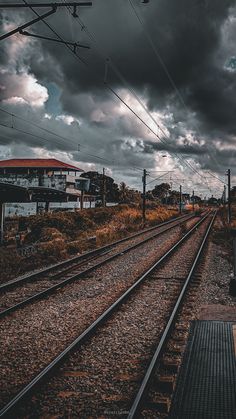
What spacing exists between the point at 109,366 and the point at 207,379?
6.93 feet

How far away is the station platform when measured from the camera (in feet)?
10.9

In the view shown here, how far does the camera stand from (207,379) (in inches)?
152

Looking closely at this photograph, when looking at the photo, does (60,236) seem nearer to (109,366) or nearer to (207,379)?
(109,366)

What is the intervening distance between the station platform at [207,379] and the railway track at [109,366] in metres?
0.82

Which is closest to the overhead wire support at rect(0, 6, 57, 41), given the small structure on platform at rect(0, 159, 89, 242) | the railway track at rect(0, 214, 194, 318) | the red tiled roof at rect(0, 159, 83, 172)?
the railway track at rect(0, 214, 194, 318)

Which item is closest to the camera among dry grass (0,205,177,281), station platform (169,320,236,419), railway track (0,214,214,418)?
station platform (169,320,236,419)

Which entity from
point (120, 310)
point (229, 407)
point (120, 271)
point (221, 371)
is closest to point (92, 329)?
point (120, 310)

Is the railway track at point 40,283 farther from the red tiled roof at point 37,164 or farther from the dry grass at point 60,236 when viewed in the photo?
the red tiled roof at point 37,164

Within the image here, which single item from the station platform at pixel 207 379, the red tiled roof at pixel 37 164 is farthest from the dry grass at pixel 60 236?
the red tiled roof at pixel 37 164

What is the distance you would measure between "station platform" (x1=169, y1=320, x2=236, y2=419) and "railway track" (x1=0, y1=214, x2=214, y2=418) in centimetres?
82

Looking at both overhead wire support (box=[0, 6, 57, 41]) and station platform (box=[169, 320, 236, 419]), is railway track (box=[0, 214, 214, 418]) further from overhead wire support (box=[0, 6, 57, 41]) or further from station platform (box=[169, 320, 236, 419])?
overhead wire support (box=[0, 6, 57, 41])

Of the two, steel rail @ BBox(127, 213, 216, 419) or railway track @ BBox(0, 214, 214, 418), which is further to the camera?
railway track @ BBox(0, 214, 214, 418)

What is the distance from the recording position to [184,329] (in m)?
7.06

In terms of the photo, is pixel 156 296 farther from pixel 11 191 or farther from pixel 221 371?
pixel 11 191
